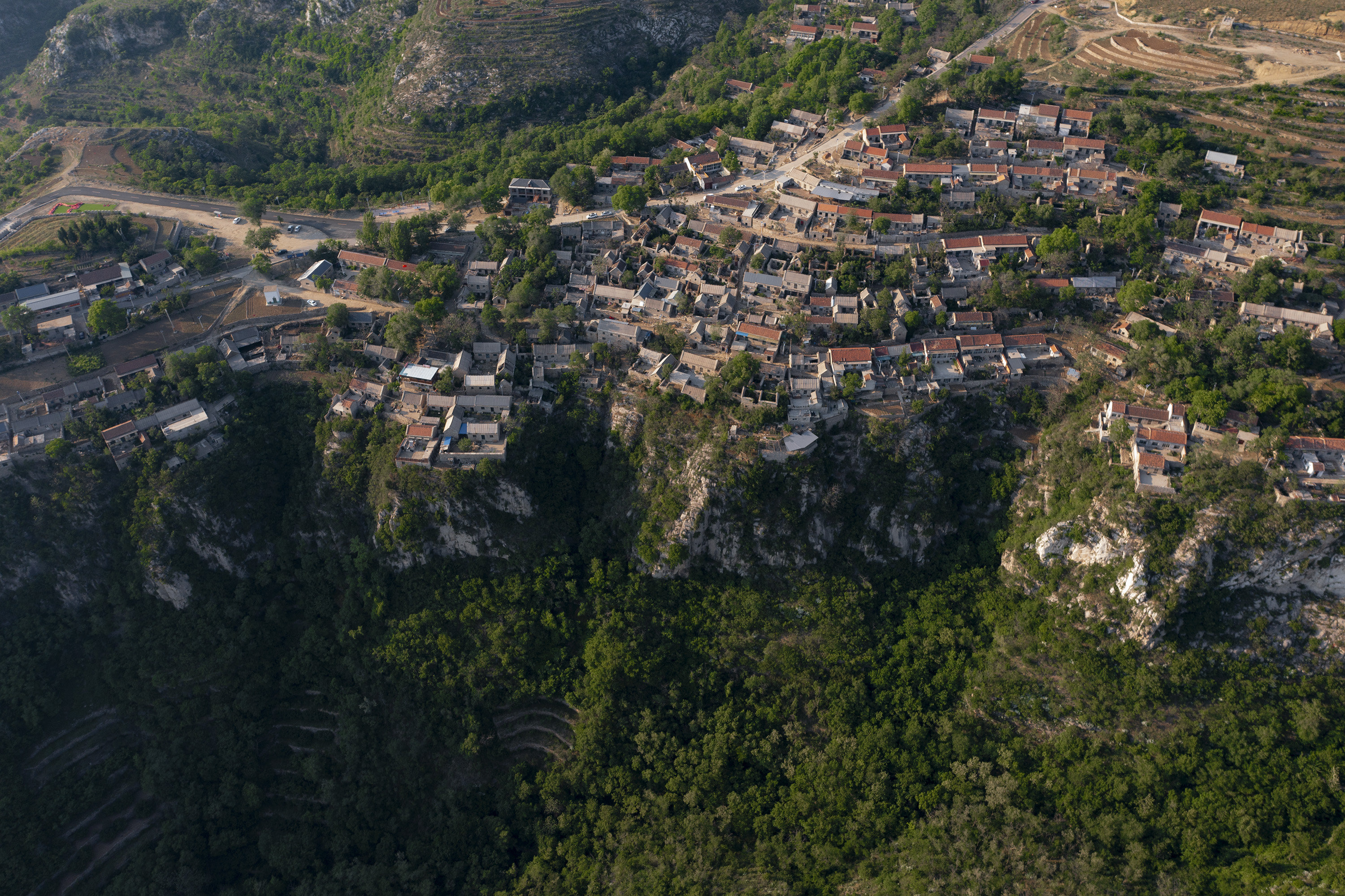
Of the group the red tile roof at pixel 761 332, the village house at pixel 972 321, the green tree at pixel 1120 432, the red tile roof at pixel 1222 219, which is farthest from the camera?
the red tile roof at pixel 1222 219

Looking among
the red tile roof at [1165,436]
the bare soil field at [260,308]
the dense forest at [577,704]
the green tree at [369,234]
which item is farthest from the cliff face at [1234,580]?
the bare soil field at [260,308]

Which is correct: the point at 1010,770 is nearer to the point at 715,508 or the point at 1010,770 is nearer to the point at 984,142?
the point at 715,508

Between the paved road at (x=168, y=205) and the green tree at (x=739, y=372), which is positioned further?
the paved road at (x=168, y=205)

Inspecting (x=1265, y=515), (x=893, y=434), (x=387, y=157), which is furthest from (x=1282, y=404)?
(x=387, y=157)

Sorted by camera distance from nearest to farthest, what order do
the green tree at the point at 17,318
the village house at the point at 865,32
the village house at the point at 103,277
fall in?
the green tree at the point at 17,318, the village house at the point at 103,277, the village house at the point at 865,32

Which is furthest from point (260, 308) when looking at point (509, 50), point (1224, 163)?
point (1224, 163)

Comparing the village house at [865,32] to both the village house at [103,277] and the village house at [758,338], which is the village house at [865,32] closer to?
the village house at [758,338]

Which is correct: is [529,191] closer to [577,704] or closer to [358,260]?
[358,260]
